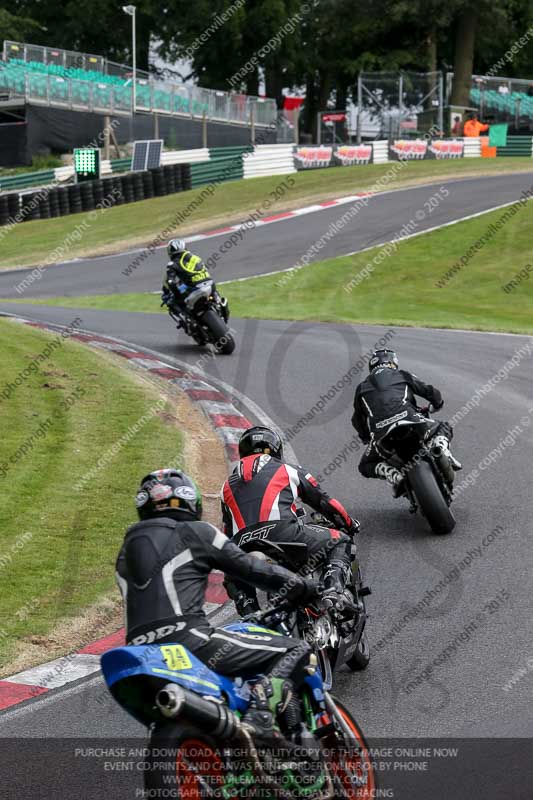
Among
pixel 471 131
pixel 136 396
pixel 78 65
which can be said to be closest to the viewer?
pixel 136 396

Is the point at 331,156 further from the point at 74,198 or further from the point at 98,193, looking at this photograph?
the point at 74,198

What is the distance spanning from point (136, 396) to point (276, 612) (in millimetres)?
9103

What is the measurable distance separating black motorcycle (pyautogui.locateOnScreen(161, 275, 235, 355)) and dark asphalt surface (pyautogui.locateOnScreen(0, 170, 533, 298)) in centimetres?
1019

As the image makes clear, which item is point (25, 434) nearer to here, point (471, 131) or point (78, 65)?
point (471, 131)

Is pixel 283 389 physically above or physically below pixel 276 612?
below

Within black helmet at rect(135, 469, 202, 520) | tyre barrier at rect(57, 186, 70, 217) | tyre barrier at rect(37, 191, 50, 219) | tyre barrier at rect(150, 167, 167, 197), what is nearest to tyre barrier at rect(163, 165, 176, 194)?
tyre barrier at rect(150, 167, 167, 197)

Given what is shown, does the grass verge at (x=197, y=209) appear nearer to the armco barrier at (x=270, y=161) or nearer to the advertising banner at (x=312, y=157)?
the armco barrier at (x=270, y=161)

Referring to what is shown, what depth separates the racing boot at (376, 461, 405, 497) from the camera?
9734mm

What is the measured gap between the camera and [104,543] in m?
9.25

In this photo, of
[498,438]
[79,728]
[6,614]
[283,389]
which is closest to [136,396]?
[283,389]

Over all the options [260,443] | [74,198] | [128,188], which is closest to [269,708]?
[260,443]

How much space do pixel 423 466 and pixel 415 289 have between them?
18.1 metres

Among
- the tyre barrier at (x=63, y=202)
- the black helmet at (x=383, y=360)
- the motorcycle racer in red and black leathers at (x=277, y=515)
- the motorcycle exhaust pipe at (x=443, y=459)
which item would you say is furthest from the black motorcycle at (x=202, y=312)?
the tyre barrier at (x=63, y=202)

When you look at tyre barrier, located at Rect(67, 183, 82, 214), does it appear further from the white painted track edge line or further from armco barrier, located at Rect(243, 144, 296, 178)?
armco barrier, located at Rect(243, 144, 296, 178)
